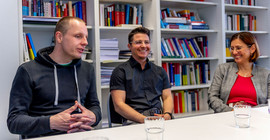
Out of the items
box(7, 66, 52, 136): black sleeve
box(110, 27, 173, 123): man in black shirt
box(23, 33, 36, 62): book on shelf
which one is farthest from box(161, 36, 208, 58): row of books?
box(7, 66, 52, 136): black sleeve

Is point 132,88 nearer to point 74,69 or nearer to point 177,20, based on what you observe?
point 74,69

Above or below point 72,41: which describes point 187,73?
below

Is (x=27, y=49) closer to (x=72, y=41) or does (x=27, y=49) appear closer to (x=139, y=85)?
(x=72, y=41)

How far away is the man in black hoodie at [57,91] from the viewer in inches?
58.9

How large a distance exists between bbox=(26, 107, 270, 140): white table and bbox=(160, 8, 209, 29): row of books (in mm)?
1926

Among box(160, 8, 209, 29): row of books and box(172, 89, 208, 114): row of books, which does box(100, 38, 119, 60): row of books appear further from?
box(172, 89, 208, 114): row of books

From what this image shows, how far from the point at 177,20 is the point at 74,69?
183 centimetres

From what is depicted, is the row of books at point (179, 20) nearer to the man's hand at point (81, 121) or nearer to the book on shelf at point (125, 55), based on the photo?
the book on shelf at point (125, 55)

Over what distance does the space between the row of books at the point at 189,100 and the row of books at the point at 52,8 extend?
158 centimetres

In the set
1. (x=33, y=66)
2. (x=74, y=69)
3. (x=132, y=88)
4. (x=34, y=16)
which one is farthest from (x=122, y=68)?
(x=34, y=16)

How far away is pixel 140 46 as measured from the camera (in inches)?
91.7

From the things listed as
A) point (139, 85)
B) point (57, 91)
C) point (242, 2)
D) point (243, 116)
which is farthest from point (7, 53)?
point (242, 2)

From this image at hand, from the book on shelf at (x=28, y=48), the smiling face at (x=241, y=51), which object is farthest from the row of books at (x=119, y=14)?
the smiling face at (x=241, y=51)

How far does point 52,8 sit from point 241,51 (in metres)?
1.91
